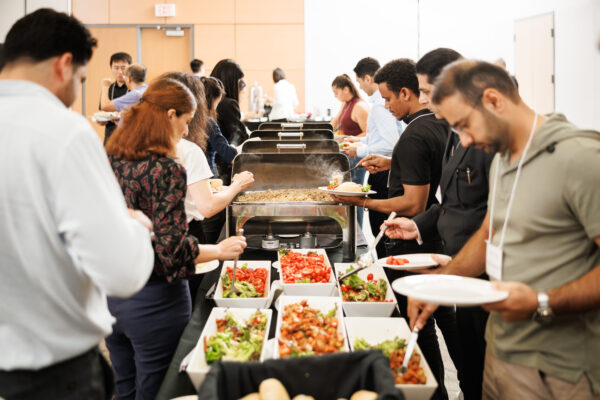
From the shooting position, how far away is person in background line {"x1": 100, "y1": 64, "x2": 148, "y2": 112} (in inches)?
143

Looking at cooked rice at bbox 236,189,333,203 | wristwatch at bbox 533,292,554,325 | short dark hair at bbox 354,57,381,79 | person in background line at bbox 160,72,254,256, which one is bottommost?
wristwatch at bbox 533,292,554,325

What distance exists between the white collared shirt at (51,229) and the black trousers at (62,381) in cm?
3

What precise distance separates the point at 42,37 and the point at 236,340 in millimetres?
879

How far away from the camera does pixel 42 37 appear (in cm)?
91

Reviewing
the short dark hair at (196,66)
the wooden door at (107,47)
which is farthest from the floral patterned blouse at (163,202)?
the wooden door at (107,47)

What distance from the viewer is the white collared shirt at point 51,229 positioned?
0.84 metres

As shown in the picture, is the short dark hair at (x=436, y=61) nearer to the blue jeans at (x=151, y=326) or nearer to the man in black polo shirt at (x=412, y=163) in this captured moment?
the man in black polo shirt at (x=412, y=163)

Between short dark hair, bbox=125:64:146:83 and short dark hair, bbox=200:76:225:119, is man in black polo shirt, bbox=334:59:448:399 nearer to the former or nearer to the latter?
short dark hair, bbox=200:76:225:119

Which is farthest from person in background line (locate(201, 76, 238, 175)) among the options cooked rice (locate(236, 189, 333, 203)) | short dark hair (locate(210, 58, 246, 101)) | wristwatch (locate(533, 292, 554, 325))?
wristwatch (locate(533, 292, 554, 325))

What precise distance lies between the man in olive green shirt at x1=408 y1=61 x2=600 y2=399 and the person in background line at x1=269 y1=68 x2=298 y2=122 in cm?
603

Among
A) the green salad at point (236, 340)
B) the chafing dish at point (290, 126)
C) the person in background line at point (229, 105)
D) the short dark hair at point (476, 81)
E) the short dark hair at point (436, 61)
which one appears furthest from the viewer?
the chafing dish at point (290, 126)

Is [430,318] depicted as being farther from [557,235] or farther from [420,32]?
[420,32]

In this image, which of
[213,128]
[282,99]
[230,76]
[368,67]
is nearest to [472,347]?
[213,128]

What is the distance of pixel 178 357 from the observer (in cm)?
137
